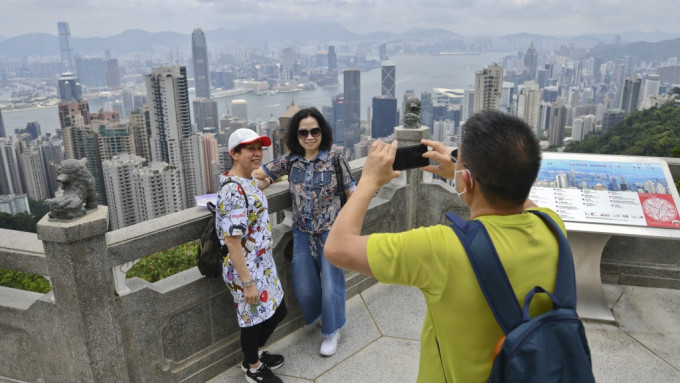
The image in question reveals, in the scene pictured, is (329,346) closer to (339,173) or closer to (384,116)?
(339,173)

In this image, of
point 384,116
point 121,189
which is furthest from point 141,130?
point 384,116

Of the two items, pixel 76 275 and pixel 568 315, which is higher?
pixel 568 315

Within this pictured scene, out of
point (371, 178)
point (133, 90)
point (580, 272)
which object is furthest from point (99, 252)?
point (133, 90)

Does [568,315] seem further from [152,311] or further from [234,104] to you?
[234,104]

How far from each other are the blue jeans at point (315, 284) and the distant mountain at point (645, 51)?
9018 cm

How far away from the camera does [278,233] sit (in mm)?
3586

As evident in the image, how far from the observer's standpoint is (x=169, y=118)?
46.8 meters

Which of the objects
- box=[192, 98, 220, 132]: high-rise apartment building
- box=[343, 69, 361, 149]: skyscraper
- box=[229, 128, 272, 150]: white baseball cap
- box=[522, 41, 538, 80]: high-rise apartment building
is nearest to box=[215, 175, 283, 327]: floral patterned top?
A: box=[229, 128, 272, 150]: white baseball cap

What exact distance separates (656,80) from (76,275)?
6180cm

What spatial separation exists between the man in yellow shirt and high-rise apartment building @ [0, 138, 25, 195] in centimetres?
4804

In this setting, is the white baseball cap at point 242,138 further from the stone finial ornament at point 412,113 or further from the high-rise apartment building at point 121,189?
the high-rise apartment building at point 121,189

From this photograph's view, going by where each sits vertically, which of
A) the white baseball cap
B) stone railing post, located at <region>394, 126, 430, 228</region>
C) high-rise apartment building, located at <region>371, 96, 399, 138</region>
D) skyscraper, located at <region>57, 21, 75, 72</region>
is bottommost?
high-rise apartment building, located at <region>371, 96, 399, 138</region>

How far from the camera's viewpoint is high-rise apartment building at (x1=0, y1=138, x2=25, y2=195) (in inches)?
1573

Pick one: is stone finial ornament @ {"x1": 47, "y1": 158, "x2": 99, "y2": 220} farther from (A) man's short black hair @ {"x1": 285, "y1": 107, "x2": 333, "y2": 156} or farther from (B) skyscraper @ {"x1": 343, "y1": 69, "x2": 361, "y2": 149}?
(B) skyscraper @ {"x1": 343, "y1": 69, "x2": 361, "y2": 149}
